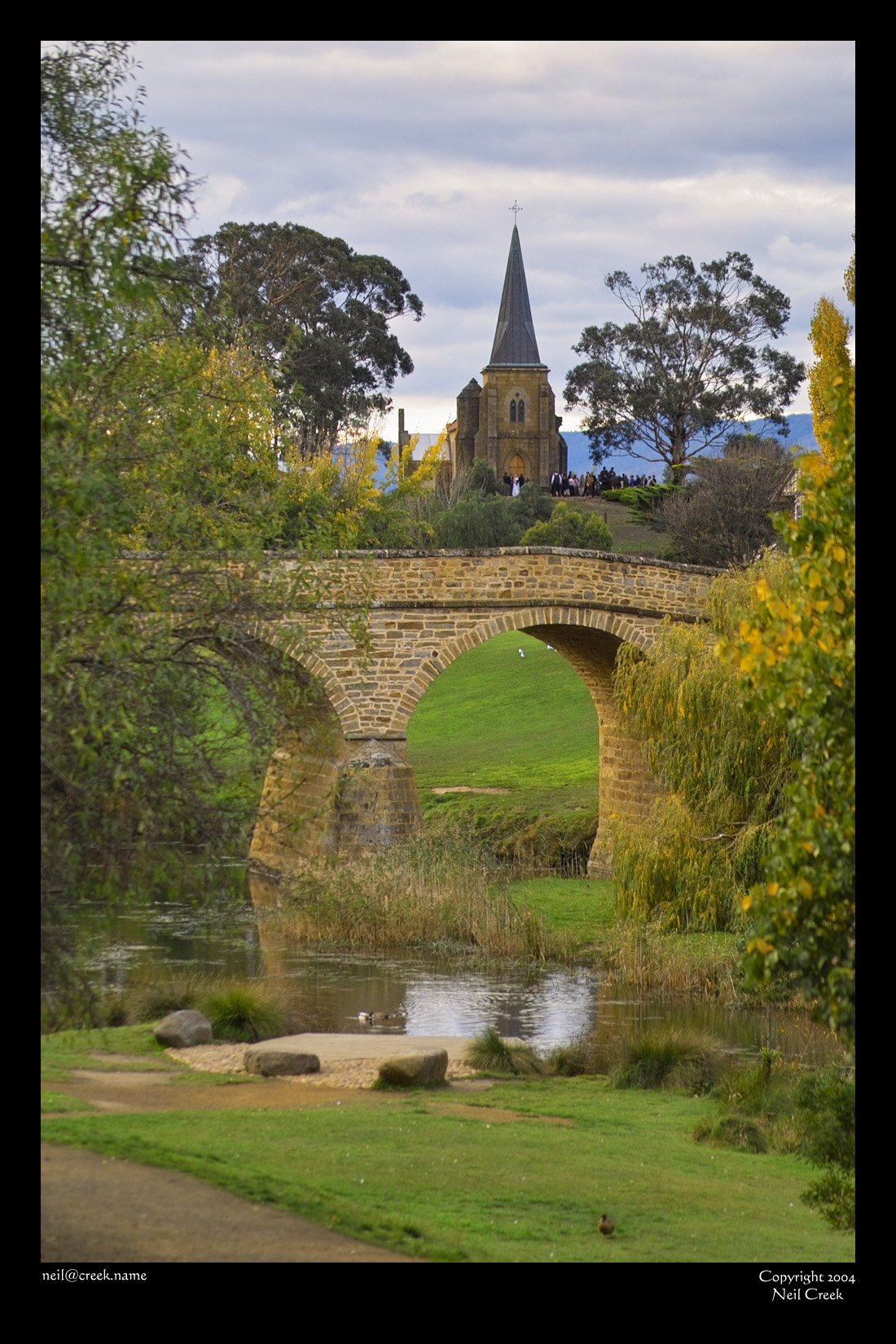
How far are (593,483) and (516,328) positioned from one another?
15780 mm

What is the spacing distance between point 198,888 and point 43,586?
199 centimetres

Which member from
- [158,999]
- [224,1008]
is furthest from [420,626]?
[224,1008]

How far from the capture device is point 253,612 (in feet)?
27.0

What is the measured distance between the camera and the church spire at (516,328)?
71812mm

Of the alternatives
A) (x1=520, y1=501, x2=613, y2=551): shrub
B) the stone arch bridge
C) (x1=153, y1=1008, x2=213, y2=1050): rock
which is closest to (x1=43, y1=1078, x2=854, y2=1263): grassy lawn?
(x1=153, y1=1008, x2=213, y2=1050): rock

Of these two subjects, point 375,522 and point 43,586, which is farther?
point 375,522

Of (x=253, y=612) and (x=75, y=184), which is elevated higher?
(x=75, y=184)

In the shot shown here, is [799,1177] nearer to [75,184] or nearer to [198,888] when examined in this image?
[198,888]

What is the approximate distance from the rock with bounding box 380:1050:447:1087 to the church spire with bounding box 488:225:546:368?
6270cm

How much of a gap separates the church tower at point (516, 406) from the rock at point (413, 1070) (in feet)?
196

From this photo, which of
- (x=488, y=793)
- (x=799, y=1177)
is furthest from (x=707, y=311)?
(x=799, y=1177)

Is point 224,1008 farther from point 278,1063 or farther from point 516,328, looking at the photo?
point 516,328

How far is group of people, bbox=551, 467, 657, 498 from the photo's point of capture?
58.4m

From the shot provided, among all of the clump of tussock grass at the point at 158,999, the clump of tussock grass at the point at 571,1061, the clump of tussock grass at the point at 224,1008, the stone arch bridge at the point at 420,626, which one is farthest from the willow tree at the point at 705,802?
the clump of tussock grass at the point at 158,999
